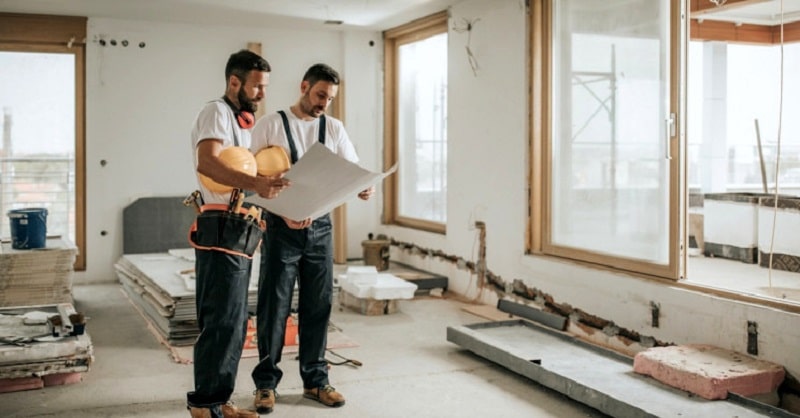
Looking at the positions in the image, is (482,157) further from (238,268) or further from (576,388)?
(238,268)

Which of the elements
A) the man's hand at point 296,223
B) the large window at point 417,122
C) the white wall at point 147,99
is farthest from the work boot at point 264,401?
the white wall at point 147,99

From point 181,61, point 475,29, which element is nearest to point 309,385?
point 475,29

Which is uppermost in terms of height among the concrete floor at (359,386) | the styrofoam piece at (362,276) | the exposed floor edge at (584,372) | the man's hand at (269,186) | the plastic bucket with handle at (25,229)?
the man's hand at (269,186)

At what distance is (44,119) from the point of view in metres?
7.03

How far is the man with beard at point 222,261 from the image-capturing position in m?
2.72

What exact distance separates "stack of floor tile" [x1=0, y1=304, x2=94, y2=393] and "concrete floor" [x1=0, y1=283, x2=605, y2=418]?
0.07 metres

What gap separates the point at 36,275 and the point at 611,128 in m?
4.09

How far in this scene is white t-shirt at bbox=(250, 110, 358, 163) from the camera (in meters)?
3.25

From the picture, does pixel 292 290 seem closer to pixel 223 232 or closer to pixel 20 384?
pixel 223 232

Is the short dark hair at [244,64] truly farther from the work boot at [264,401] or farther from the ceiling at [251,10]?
the ceiling at [251,10]

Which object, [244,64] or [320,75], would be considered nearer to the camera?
[244,64]

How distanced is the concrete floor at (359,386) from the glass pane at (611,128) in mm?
1184

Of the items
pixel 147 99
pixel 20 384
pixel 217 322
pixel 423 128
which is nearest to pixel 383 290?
pixel 423 128

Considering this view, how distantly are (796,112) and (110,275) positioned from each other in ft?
20.8
